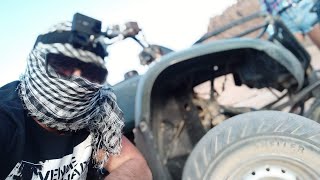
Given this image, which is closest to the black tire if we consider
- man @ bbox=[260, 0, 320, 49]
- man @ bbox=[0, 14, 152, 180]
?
man @ bbox=[0, 14, 152, 180]

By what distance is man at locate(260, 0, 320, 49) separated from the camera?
13.4 feet

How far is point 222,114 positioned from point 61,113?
137 cm

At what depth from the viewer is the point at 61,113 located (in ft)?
5.93

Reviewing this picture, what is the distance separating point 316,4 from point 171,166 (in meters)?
2.01

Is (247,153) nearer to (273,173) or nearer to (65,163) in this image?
(273,173)

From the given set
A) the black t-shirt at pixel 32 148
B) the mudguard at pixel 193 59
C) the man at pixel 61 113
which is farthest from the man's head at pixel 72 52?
the mudguard at pixel 193 59

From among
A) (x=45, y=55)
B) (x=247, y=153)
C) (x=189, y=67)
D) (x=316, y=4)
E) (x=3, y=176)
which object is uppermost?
(x=316, y=4)

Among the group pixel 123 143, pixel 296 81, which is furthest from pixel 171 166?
pixel 296 81

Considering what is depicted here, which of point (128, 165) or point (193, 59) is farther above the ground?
point (193, 59)

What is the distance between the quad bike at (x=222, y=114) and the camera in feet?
6.72

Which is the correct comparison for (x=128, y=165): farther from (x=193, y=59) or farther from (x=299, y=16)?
(x=299, y=16)

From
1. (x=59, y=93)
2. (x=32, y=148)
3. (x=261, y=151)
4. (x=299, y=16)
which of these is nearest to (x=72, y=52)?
(x=59, y=93)

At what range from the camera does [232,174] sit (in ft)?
6.74

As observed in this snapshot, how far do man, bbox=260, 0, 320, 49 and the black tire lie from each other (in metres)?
2.09
